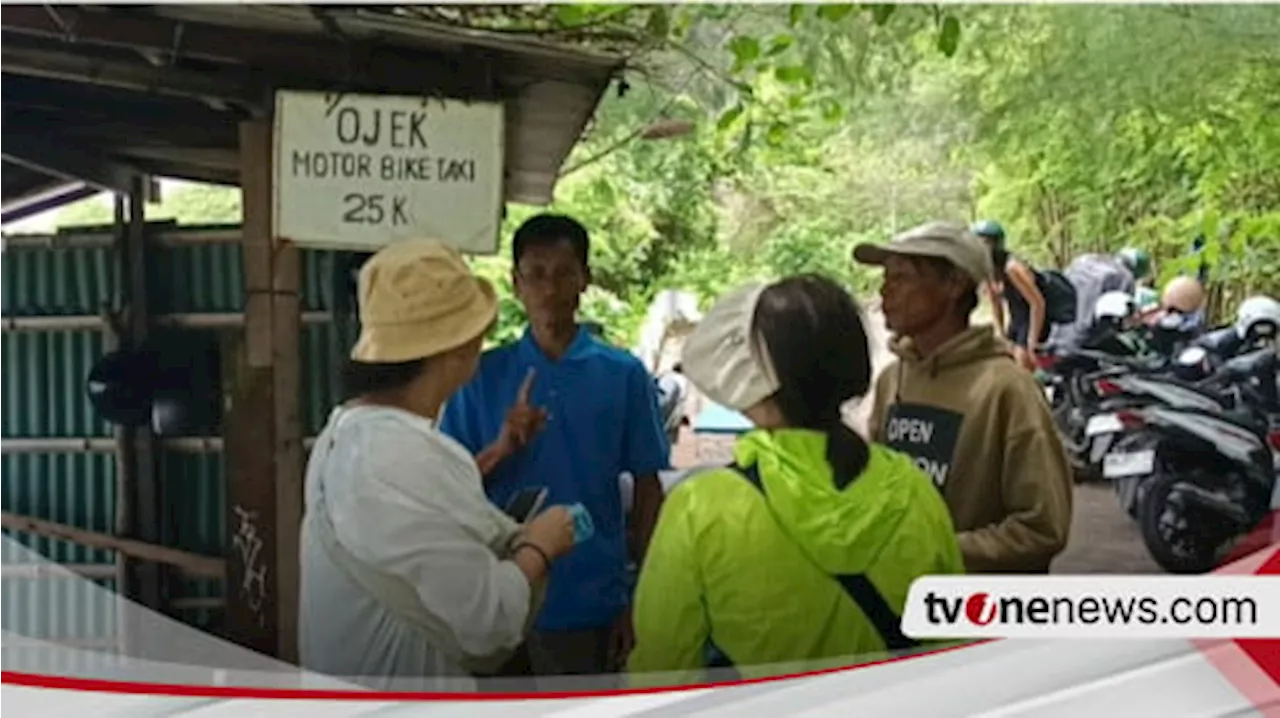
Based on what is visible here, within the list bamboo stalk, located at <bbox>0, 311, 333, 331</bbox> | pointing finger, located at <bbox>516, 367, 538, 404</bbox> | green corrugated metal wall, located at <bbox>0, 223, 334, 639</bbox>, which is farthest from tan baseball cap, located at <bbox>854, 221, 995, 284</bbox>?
bamboo stalk, located at <bbox>0, 311, 333, 331</bbox>

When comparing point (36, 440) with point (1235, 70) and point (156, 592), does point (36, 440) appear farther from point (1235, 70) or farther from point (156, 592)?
point (1235, 70)

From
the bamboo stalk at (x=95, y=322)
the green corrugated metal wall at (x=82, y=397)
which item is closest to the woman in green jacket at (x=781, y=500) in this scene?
the green corrugated metal wall at (x=82, y=397)

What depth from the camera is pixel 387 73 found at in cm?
185

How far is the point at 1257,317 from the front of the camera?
77.6 inches

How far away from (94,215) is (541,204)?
2.25 feet

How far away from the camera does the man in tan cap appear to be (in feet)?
6.29

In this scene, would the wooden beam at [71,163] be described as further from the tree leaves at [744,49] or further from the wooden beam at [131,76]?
the tree leaves at [744,49]

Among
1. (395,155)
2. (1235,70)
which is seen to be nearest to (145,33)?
(395,155)

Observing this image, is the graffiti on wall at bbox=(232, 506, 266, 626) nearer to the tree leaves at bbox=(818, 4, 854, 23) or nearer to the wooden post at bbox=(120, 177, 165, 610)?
the wooden post at bbox=(120, 177, 165, 610)

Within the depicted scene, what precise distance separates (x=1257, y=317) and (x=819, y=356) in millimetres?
685

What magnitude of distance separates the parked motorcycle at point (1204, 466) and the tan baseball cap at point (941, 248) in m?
0.32

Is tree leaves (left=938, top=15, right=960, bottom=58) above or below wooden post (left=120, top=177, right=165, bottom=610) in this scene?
above

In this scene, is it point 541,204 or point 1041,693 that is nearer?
point 541,204

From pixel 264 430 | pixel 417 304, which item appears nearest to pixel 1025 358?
pixel 417 304
